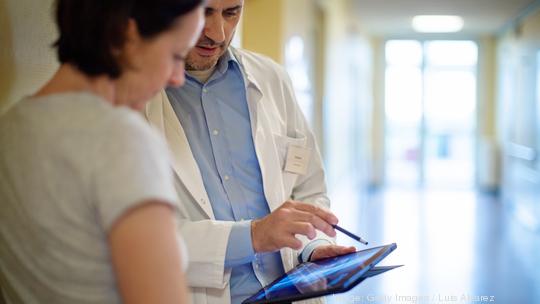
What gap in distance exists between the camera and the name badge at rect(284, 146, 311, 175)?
160 cm

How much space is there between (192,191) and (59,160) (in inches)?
24.8

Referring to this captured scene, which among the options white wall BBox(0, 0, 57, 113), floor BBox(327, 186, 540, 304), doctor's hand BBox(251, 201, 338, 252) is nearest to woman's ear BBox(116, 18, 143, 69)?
white wall BBox(0, 0, 57, 113)

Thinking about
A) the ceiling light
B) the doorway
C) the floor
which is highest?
the ceiling light

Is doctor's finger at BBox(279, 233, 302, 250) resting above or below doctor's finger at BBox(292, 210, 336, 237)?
below

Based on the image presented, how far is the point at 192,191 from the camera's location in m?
1.37

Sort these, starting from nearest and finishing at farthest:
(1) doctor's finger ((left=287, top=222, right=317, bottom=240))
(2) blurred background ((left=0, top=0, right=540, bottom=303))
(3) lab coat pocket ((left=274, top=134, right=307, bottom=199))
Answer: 1. (1) doctor's finger ((left=287, top=222, right=317, bottom=240))
2. (3) lab coat pocket ((left=274, top=134, right=307, bottom=199))
3. (2) blurred background ((left=0, top=0, right=540, bottom=303))

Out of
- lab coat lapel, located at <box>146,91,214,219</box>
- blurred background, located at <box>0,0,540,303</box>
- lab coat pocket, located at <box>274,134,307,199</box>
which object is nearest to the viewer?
lab coat lapel, located at <box>146,91,214,219</box>

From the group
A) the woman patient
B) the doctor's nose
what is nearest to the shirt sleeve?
the woman patient

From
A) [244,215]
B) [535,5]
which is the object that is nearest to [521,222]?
[535,5]

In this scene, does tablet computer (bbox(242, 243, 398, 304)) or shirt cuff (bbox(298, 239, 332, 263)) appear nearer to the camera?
tablet computer (bbox(242, 243, 398, 304))

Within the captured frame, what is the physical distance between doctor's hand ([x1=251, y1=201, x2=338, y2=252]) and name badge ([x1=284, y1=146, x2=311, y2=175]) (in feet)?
1.03

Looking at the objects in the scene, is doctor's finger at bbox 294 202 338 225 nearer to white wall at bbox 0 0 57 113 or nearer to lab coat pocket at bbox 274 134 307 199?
lab coat pocket at bbox 274 134 307 199

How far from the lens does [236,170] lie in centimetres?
147

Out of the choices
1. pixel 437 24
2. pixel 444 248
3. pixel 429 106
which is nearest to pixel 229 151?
pixel 444 248
